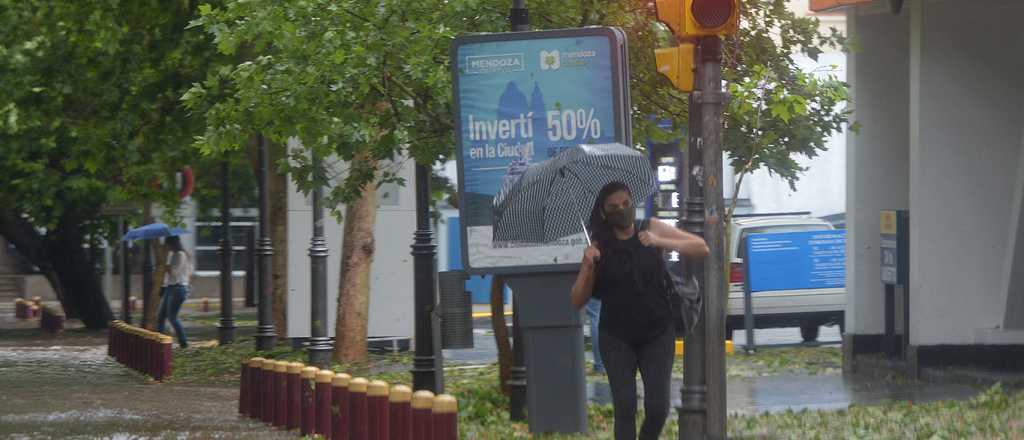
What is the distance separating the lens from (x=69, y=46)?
853 inches

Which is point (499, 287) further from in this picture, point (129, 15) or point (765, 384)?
point (129, 15)

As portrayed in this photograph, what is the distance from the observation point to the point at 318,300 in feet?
64.2

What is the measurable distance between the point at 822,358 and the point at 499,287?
5.80 m

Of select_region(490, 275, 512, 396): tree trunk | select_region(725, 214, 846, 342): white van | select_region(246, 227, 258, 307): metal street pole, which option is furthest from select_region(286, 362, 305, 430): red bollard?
select_region(246, 227, 258, 307): metal street pole

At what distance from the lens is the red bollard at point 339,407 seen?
10781mm

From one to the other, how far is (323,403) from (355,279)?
358 inches

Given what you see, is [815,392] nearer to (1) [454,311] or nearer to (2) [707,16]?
(1) [454,311]

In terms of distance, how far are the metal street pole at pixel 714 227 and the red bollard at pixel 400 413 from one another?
2.01m

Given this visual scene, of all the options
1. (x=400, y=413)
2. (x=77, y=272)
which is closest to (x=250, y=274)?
(x=77, y=272)

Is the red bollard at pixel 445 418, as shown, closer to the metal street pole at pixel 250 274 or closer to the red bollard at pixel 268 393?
the red bollard at pixel 268 393

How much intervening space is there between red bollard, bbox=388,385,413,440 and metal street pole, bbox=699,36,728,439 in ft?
6.61

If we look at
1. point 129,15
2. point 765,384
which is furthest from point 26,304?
point 765,384

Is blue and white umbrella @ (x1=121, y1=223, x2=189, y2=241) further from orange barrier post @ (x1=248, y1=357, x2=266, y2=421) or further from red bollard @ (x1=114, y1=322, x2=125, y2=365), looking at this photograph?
orange barrier post @ (x1=248, y1=357, x2=266, y2=421)

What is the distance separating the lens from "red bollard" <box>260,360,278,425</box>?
44.8 ft
